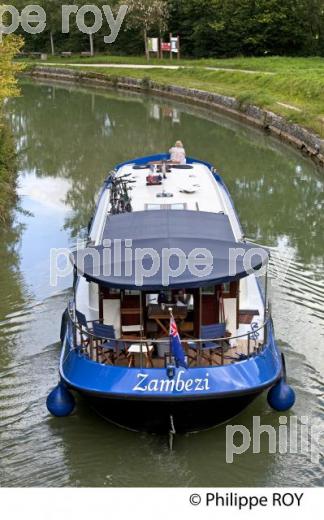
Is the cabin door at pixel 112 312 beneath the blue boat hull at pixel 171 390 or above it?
above

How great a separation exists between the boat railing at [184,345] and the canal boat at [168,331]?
20mm

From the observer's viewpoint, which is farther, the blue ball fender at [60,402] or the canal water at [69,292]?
the blue ball fender at [60,402]

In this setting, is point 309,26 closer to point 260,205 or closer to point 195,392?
point 260,205

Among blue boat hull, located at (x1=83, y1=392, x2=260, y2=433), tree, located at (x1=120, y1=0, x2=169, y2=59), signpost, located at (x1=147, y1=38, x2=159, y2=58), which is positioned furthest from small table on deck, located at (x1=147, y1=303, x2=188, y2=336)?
signpost, located at (x1=147, y1=38, x2=159, y2=58)

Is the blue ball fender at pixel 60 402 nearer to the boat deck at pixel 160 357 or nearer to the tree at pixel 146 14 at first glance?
the boat deck at pixel 160 357

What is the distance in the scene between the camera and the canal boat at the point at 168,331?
959cm

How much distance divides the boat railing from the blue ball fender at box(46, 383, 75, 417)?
2.23 ft

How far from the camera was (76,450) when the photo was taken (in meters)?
10.1

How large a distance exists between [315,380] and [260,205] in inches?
396

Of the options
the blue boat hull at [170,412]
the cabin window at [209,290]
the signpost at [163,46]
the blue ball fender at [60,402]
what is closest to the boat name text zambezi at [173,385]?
the blue boat hull at [170,412]

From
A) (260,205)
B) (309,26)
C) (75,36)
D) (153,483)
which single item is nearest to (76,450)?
(153,483)

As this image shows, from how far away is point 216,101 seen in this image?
131ft

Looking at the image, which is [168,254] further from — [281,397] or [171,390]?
[281,397]

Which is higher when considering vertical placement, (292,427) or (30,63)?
(30,63)
